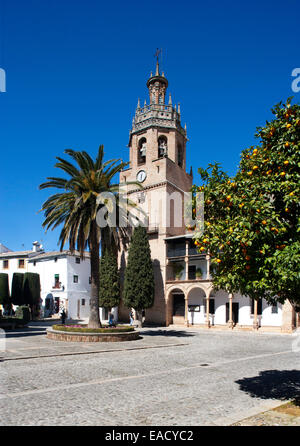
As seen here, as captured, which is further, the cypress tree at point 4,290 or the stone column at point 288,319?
the cypress tree at point 4,290

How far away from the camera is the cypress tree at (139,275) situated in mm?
34531

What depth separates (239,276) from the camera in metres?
8.01

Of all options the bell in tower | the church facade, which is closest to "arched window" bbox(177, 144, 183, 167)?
the church facade

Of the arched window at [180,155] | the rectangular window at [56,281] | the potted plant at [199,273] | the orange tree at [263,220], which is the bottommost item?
the rectangular window at [56,281]

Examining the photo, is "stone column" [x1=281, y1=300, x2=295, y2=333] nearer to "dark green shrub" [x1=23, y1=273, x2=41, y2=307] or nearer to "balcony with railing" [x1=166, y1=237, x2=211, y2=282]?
"balcony with railing" [x1=166, y1=237, x2=211, y2=282]

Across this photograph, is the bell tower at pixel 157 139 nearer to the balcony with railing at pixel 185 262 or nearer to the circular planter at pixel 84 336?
the balcony with railing at pixel 185 262

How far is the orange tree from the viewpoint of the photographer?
7184mm

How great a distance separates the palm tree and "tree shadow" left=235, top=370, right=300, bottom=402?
12450mm

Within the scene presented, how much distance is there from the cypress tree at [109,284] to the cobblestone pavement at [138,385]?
19.6 metres

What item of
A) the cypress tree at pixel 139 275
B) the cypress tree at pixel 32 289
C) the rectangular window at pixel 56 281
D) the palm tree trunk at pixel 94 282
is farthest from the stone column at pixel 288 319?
the cypress tree at pixel 32 289

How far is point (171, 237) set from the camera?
36.9 metres
